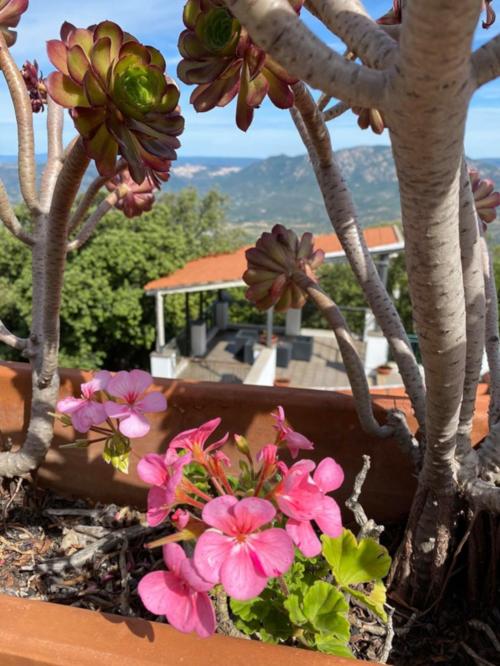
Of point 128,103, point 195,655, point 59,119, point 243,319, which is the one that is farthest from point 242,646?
point 243,319

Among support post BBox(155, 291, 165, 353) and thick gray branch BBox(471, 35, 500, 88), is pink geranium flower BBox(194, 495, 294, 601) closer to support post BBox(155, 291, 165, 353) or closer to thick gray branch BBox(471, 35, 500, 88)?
thick gray branch BBox(471, 35, 500, 88)

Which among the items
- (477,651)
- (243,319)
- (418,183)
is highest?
(418,183)

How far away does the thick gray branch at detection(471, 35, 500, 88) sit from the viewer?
0.46 metres

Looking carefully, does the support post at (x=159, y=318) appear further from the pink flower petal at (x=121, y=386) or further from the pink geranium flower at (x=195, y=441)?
the pink geranium flower at (x=195, y=441)

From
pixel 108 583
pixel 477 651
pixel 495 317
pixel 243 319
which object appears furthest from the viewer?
pixel 243 319

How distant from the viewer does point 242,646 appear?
65cm

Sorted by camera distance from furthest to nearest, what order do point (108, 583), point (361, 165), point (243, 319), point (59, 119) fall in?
point (361, 165), point (243, 319), point (59, 119), point (108, 583)

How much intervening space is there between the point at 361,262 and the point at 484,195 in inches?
16.3

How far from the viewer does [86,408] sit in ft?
2.68

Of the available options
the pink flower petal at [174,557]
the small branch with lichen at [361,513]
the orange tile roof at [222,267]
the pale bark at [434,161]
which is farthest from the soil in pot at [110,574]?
the orange tile roof at [222,267]

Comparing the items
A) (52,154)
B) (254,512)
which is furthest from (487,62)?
(52,154)

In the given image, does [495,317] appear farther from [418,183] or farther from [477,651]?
[418,183]

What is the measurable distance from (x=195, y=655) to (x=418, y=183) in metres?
0.58

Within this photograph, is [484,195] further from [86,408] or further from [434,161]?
[86,408]
